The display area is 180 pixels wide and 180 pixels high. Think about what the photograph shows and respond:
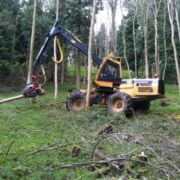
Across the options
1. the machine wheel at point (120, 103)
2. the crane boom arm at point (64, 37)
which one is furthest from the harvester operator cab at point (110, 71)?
the machine wheel at point (120, 103)

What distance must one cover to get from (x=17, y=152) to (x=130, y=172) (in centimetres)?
271

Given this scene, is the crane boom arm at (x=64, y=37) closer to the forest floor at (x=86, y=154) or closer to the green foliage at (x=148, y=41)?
the forest floor at (x=86, y=154)

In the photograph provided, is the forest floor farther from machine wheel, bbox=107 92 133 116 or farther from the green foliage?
the green foliage

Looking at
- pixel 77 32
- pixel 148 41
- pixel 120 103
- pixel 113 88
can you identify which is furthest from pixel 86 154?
pixel 148 41

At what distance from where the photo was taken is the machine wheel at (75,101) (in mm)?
17859

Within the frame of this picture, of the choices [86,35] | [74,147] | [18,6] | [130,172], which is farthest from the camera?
[18,6]

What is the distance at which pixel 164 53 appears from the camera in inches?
1768

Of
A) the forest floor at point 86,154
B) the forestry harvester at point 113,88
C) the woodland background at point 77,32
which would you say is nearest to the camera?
the forest floor at point 86,154

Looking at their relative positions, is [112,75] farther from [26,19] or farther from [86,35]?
Answer: [26,19]

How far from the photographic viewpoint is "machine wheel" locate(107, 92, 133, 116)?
630 inches

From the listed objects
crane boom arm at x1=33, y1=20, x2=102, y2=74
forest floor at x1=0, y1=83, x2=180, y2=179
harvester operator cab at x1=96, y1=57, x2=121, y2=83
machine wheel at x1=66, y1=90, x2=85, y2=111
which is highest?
crane boom arm at x1=33, y1=20, x2=102, y2=74

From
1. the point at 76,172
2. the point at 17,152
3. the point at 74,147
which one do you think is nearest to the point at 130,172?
the point at 76,172

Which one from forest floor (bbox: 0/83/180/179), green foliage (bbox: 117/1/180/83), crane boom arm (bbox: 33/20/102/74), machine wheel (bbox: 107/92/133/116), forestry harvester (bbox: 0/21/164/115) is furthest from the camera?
green foliage (bbox: 117/1/180/83)

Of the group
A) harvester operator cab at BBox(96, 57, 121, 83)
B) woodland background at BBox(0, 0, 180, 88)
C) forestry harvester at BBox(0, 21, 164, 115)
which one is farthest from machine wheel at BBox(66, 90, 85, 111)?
woodland background at BBox(0, 0, 180, 88)
